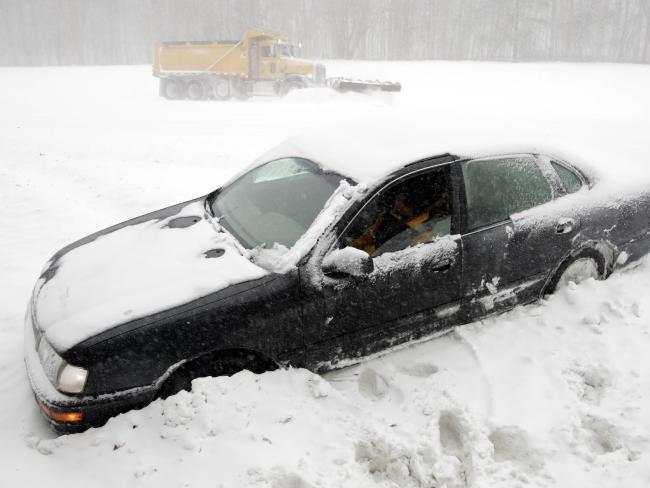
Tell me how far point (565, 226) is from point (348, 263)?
197 centimetres

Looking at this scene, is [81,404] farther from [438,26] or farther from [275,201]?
[438,26]

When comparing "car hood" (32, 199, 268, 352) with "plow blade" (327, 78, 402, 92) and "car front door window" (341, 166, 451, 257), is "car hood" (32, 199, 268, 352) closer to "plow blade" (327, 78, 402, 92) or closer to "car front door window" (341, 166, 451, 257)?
"car front door window" (341, 166, 451, 257)

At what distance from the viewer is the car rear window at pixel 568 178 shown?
4.24 metres

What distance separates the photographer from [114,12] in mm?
65938

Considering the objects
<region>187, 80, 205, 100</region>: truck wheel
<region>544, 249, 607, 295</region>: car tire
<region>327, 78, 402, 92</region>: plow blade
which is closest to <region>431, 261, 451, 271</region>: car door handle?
<region>544, 249, 607, 295</region>: car tire

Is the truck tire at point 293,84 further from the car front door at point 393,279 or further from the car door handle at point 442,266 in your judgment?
the car door handle at point 442,266

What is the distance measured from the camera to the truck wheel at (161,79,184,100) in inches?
953

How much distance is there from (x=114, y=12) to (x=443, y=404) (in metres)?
73.9

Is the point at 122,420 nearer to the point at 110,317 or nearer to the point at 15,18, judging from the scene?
→ the point at 110,317

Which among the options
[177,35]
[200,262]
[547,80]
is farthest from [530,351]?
[177,35]

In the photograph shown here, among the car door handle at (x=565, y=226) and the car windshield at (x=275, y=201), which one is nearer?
the car windshield at (x=275, y=201)

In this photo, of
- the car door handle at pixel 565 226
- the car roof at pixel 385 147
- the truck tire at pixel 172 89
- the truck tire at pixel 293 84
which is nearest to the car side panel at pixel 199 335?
the car roof at pixel 385 147

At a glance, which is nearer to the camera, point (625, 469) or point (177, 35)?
point (625, 469)

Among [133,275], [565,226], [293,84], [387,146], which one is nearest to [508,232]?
[565,226]
